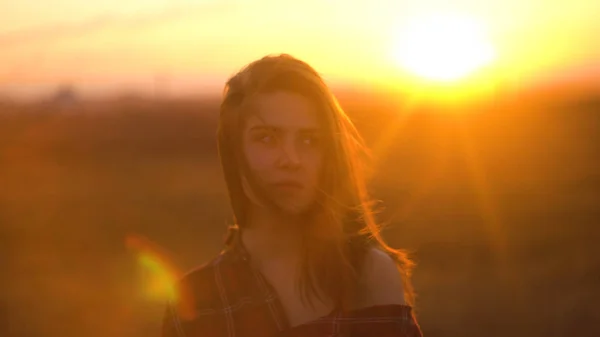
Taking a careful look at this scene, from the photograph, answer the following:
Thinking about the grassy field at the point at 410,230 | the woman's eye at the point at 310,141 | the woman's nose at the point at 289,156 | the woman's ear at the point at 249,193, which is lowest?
the grassy field at the point at 410,230

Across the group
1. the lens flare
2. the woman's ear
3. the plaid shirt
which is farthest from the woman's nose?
the lens flare

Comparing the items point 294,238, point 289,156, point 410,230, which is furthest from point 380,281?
point 410,230

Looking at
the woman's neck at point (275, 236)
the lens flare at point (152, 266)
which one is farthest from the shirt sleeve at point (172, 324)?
the lens flare at point (152, 266)

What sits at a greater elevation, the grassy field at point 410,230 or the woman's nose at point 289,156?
the woman's nose at point 289,156

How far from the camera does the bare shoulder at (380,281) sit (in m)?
1.96

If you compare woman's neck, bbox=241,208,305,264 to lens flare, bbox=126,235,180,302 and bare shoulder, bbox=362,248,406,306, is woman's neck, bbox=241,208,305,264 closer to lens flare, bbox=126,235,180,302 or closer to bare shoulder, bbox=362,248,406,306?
bare shoulder, bbox=362,248,406,306

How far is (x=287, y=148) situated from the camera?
77.6 inches

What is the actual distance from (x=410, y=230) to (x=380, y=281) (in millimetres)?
10311

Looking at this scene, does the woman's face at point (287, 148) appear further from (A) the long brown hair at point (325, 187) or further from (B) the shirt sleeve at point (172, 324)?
(B) the shirt sleeve at point (172, 324)

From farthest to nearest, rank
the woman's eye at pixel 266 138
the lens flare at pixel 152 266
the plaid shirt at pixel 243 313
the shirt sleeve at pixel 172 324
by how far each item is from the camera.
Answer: the lens flare at pixel 152 266, the shirt sleeve at pixel 172 324, the woman's eye at pixel 266 138, the plaid shirt at pixel 243 313

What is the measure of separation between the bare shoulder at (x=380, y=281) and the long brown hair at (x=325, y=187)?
0.9 inches

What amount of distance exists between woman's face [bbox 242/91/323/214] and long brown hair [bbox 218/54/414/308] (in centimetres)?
3

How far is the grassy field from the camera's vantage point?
809 cm

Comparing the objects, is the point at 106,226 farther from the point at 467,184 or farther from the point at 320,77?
the point at 320,77
